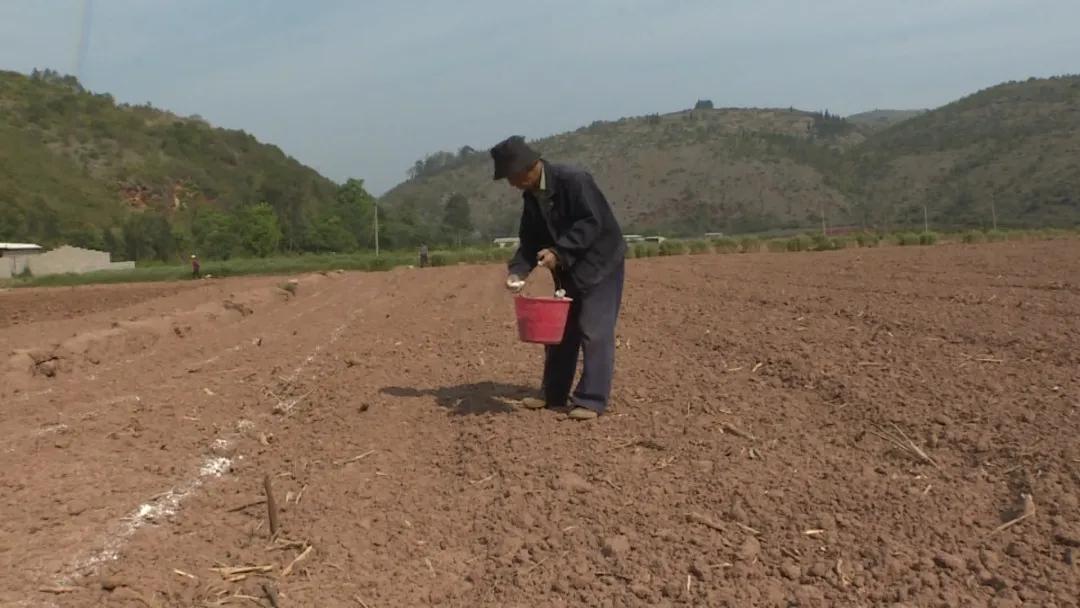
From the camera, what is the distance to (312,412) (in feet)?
19.0

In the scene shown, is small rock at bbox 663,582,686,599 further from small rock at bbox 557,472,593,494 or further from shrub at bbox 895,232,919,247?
shrub at bbox 895,232,919,247

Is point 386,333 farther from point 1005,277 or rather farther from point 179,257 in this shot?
point 179,257

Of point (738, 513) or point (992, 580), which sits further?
point (738, 513)

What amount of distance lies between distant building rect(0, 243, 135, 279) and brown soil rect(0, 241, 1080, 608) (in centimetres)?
4025

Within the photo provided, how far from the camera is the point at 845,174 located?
91.6m

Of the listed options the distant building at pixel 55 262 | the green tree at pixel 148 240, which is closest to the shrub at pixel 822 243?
the distant building at pixel 55 262

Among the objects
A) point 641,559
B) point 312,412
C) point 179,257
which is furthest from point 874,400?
point 179,257

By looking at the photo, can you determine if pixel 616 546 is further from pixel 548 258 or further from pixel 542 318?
pixel 548 258

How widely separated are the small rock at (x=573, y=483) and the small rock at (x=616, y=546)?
19.6 inches

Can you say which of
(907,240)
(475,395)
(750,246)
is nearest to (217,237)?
(750,246)

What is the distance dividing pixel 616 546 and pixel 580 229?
2.03m

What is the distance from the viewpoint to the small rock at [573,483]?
376 cm

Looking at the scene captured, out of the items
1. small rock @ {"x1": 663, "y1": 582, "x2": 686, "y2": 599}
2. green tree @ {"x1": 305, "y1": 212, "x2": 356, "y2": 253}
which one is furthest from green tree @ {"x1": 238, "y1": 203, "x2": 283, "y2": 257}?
small rock @ {"x1": 663, "y1": 582, "x2": 686, "y2": 599}

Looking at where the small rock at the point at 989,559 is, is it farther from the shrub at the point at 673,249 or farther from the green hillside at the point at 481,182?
the green hillside at the point at 481,182
